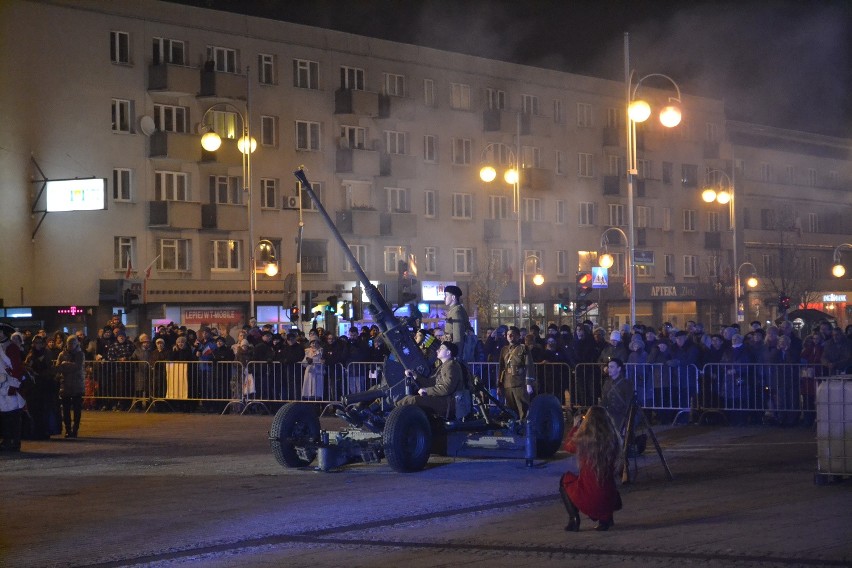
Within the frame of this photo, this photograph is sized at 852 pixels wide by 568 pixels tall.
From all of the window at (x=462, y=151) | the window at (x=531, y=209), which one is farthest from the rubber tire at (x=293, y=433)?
the window at (x=531, y=209)

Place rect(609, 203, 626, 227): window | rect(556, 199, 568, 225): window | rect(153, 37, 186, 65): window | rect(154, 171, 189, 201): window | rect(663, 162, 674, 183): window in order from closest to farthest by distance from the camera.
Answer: rect(153, 37, 186, 65): window
rect(154, 171, 189, 201): window
rect(556, 199, 568, 225): window
rect(609, 203, 626, 227): window
rect(663, 162, 674, 183): window

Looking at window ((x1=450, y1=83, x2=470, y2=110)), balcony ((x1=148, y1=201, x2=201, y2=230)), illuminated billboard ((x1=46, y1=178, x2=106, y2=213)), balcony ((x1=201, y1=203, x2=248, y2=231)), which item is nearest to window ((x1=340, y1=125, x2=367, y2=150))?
window ((x1=450, y1=83, x2=470, y2=110))

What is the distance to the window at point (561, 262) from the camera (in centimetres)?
6431

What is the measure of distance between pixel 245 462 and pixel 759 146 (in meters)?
66.7

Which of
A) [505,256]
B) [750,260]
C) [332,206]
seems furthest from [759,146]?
[332,206]

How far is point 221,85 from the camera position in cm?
5091

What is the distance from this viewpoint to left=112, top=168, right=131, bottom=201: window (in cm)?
4877

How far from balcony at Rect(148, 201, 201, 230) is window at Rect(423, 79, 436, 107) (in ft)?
43.3

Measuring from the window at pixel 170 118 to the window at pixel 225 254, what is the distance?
4943mm

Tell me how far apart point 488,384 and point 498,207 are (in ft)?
126

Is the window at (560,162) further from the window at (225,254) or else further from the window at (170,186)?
the window at (170,186)

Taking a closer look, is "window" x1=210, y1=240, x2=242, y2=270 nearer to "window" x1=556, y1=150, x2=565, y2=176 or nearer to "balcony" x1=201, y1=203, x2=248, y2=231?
"balcony" x1=201, y1=203, x2=248, y2=231

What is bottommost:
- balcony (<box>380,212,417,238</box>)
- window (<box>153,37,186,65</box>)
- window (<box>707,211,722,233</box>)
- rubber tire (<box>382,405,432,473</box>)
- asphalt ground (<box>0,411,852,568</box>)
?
asphalt ground (<box>0,411,852,568</box>)

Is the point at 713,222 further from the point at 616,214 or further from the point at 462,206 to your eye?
the point at 462,206
